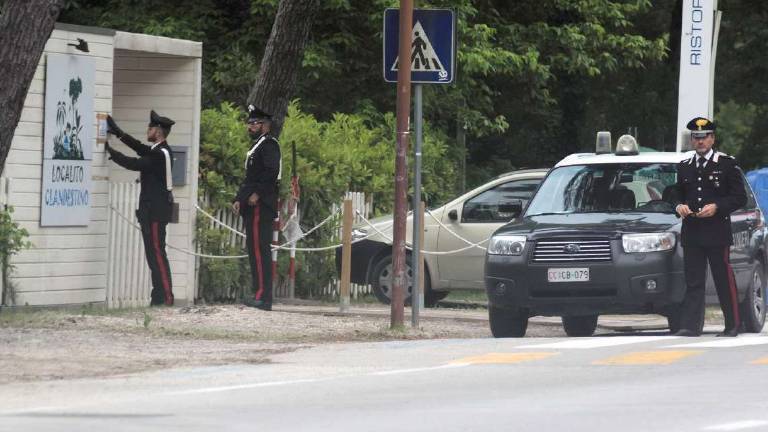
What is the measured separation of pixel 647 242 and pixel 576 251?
611 millimetres

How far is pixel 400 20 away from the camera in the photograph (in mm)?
15688

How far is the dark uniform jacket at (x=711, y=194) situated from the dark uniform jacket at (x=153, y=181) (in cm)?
525

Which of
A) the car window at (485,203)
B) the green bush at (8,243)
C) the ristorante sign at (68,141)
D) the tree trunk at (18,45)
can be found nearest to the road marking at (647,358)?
the tree trunk at (18,45)

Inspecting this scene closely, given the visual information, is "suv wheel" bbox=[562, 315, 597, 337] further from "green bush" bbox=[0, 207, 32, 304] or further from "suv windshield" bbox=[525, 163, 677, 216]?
"green bush" bbox=[0, 207, 32, 304]

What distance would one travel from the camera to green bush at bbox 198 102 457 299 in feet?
66.4

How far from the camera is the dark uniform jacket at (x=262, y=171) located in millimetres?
17797

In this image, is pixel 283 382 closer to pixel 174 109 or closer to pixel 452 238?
pixel 174 109

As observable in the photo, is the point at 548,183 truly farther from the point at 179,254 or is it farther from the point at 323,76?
the point at 323,76

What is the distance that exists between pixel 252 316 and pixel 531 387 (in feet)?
20.2

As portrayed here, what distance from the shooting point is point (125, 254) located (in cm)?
1870

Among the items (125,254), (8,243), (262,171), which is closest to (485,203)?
(262,171)

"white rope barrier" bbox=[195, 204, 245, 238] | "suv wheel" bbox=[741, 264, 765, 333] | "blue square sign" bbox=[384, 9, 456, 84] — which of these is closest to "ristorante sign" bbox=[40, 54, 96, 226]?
"white rope barrier" bbox=[195, 204, 245, 238]

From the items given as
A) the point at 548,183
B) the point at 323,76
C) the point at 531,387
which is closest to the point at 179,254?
the point at 548,183

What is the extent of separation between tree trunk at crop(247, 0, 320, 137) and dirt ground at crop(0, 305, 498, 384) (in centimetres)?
361
